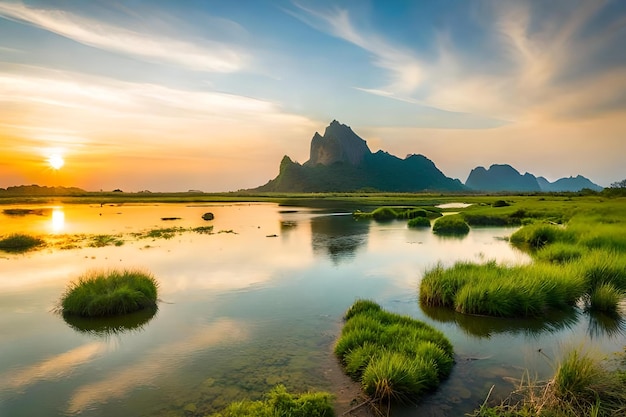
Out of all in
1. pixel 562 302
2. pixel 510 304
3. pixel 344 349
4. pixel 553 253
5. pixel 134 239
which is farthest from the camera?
pixel 134 239

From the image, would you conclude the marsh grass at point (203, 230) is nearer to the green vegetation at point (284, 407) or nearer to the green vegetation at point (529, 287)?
the green vegetation at point (529, 287)

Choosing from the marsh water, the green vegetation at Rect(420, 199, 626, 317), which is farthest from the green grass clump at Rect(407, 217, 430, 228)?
the green vegetation at Rect(420, 199, 626, 317)

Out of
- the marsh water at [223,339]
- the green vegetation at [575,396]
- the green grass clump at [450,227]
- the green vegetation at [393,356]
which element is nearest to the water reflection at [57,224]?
the marsh water at [223,339]

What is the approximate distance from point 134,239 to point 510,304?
127 feet

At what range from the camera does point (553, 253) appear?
27.5 meters

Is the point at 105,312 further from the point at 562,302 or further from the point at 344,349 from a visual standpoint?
the point at 562,302

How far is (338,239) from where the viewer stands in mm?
45125

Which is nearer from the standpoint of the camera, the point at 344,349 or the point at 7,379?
the point at 7,379

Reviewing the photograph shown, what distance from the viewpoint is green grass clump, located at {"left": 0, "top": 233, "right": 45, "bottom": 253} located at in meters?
37.7

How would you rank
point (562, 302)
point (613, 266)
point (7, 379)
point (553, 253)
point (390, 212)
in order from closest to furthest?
point (7, 379) < point (562, 302) < point (613, 266) < point (553, 253) < point (390, 212)

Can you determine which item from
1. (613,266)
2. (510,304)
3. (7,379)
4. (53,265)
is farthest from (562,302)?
(53,265)

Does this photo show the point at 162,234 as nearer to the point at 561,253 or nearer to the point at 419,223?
the point at 419,223

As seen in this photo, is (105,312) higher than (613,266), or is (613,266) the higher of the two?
(613,266)

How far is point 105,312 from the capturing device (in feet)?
59.3
